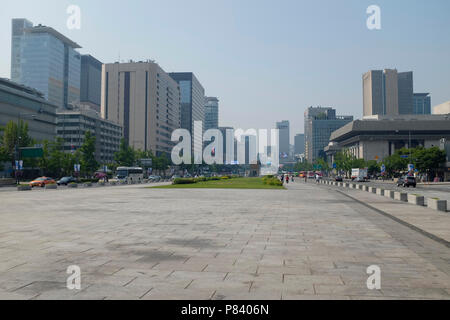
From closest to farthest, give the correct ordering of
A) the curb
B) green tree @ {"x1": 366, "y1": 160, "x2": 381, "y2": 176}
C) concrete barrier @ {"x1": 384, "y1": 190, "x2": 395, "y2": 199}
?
the curb < concrete barrier @ {"x1": 384, "y1": 190, "x2": 395, "y2": 199} < green tree @ {"x1": 366, "y1": 160, "x2": 381, "y2": 176}

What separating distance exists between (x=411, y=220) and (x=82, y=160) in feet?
232

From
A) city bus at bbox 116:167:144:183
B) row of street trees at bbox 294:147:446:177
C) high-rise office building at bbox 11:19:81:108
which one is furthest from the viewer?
high-rise office building at bbox 11:19:81:108

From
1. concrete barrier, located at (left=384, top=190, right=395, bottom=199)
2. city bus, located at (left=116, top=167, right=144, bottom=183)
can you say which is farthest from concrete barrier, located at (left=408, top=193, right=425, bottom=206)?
city bus, located at (left=116, top=167, right=144, bottom=183)

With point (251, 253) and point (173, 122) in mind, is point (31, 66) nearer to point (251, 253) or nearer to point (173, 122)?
point (173, 122)

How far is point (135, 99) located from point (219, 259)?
5959 inches

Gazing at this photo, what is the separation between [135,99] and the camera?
152125 millimetres

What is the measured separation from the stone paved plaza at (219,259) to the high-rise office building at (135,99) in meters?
139

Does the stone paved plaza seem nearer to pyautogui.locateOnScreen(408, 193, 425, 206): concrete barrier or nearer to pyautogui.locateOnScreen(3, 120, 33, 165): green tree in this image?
pyautogui.locateOnScreen(408, 193, 425, 206): concrete barrier

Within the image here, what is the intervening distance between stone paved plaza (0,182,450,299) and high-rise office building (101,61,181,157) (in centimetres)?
13861

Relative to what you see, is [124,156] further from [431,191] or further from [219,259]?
[219,259]

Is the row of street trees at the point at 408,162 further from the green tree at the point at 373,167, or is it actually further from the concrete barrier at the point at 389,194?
the concrete barrier at the point at 389,194

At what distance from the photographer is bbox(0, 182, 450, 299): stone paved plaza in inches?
229

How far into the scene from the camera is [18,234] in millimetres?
11305
